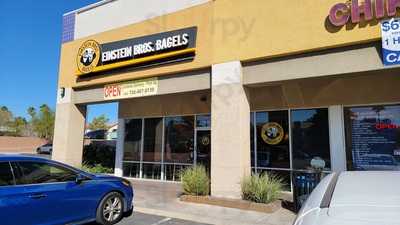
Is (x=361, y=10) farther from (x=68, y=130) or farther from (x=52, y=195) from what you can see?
(x=68, y=130)

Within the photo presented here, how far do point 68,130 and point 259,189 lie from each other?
31.3 ft

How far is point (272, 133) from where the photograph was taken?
12.8m

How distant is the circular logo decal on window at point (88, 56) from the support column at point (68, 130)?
4.52ft

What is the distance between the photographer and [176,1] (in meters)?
12.6

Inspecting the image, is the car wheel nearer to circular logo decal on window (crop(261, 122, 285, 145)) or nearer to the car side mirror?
the car side mirror

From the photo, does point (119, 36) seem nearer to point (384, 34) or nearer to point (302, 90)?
point (302, 90)

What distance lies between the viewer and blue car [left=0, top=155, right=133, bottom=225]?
6.09 meters

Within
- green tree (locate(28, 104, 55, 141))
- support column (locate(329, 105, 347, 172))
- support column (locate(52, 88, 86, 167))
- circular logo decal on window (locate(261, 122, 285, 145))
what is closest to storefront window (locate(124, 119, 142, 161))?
support column (locate(52, 88, 86, 167))

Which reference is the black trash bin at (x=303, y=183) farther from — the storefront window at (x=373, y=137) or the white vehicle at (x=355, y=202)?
the white vehicle at (x=355, y=202)

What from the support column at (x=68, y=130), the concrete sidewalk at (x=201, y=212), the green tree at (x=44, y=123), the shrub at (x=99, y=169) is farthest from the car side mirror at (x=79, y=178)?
the green tree at (x=44, y=123)

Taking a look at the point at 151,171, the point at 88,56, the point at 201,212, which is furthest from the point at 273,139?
the point at 88,56

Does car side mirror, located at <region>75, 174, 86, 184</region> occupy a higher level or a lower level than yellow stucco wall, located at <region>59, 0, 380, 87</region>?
lower

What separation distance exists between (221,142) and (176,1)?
5562 millimetres

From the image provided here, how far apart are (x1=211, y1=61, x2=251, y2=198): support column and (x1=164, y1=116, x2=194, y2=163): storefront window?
15.1 feet
